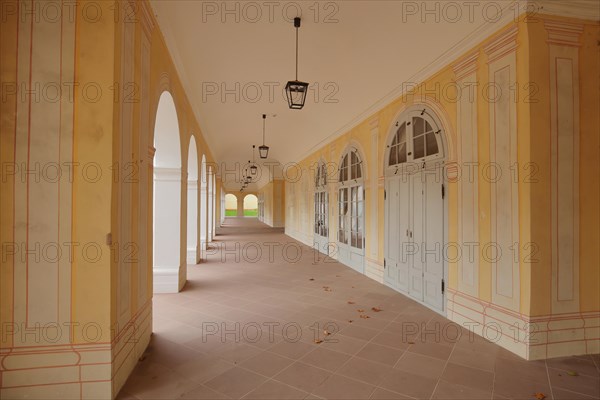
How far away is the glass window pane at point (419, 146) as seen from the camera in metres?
5.69

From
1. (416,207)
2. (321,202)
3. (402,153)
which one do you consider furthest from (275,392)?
(321,202)

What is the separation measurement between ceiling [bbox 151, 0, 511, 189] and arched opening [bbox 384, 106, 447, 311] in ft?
3.08

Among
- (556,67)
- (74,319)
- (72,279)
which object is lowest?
(74,319)

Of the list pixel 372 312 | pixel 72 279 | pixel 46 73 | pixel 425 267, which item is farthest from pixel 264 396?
pixel 425 267

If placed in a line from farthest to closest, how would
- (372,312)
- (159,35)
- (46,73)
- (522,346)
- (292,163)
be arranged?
(292,163) → (372,312) → (159,35) → (522,346) → (46,73)

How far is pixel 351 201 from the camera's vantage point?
29.8ft

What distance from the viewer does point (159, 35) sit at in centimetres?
434

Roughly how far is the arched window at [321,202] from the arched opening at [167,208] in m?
6.26

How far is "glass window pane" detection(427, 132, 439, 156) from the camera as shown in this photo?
17.5ft

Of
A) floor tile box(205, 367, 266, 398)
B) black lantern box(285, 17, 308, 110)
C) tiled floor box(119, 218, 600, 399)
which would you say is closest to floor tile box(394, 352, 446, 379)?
tiled floor box(119, 218, 600, 399)

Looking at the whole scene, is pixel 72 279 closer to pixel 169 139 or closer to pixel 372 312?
pixel 169 139

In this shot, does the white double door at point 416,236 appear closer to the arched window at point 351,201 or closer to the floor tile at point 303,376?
the arched window at point 351,201

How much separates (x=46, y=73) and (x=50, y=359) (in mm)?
2319

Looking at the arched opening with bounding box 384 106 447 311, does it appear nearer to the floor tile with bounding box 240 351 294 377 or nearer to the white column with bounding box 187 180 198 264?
the floor tile with bounding box 240 351 294 377
